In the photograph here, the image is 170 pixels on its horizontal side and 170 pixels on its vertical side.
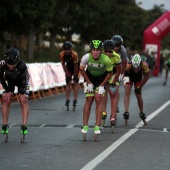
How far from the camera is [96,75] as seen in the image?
13.6 meters

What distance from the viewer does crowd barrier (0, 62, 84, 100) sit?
2509 centimetres

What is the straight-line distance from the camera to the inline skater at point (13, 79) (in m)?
12.6

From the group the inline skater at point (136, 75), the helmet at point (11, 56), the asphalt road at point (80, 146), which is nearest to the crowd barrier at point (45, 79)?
the asphalt road at point (80, 146)

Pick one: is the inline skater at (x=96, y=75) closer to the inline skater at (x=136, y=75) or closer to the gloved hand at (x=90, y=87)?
the gloved hand at (x=90, y=87)

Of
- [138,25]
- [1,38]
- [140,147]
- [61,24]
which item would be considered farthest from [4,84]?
[138,25]

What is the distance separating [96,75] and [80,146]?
1.73m

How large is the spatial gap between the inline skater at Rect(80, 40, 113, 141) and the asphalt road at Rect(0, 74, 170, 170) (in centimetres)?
49

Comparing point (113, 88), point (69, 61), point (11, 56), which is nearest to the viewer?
point (11, 56)

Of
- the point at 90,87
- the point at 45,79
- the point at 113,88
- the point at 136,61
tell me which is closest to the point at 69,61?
the point at 136,61

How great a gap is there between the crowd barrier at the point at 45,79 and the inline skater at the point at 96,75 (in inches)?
400

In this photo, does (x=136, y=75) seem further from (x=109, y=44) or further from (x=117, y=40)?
(x=109, y=44)

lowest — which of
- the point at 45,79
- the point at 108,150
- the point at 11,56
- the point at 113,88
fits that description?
the point at 108,150

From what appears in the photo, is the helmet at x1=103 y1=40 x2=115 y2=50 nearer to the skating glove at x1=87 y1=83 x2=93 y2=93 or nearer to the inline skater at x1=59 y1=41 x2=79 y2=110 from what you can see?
the skating glove at x1=87 y1=83 x2=93 y2=93

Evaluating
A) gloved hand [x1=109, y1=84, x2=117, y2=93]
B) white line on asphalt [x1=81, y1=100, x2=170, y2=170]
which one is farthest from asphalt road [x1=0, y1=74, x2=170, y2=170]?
gloved hand [x1=109, y1=84, x2=117, y2=93]
